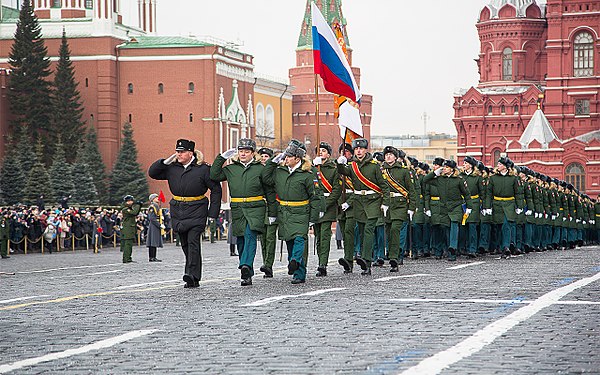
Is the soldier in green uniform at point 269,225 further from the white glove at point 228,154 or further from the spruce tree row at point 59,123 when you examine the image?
the spruce tree row at point 59,123

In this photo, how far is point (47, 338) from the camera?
10625 mm

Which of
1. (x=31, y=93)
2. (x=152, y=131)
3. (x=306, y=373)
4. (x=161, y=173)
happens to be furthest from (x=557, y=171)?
(x=306, y=373)

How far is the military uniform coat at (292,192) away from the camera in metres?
Result: 16.2

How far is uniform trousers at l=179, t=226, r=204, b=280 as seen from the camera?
15523 millimetres

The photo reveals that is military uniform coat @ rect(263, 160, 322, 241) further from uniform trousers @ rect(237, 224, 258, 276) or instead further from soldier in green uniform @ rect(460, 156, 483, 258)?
soldier in green uniform @ rect(460, 156, 483, 258)

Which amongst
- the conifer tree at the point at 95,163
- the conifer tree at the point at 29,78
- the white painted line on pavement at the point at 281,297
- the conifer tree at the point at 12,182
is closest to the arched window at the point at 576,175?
the conifer tree at the point at 95,163

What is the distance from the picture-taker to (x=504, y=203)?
24.6m

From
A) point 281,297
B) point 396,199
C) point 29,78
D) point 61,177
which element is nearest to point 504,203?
point 396,199

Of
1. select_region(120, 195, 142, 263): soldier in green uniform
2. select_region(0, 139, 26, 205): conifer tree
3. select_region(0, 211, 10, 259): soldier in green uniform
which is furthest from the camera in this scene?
select_region(0, 139, 26, 205): conifer tree

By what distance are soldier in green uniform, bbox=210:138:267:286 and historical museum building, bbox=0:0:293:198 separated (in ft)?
237

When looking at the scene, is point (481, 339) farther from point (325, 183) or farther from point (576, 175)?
point (576, 175)

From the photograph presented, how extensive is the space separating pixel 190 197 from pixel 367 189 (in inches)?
134

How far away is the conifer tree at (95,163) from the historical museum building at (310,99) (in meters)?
55.0

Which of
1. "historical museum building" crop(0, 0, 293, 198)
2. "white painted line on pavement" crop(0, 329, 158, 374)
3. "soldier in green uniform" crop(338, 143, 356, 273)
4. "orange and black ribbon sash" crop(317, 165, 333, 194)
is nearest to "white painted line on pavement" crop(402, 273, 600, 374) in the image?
"white painted line on pavement" crop(0, 329, 158, 374)
